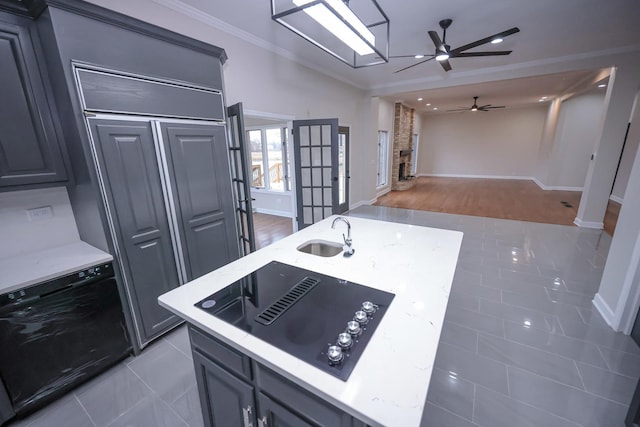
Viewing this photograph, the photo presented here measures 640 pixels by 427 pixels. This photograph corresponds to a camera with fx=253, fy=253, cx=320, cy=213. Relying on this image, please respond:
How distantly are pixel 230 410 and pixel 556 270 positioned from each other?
3.87 m

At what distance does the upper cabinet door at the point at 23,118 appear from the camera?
4.81ft

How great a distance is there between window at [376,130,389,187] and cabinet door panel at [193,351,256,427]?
22.7 ft

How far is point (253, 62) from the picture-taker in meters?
3.24

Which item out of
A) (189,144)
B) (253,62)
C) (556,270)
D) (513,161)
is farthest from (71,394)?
(513,161)

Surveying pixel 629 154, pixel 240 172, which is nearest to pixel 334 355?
pixel 240 172

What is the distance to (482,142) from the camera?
10680 mm

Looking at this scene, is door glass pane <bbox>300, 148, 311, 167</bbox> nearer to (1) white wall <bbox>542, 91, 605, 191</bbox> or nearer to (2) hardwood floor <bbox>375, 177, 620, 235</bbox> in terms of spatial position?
(2) hardwood floor <bbox>375, 177, 620, 235</bbox>

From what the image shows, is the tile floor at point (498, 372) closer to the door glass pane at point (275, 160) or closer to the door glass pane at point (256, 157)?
the door glass pane at point (275, 160)

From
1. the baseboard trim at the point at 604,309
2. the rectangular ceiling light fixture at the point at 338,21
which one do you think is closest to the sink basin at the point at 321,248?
the rectangular ceiling light fixture at the point at 338,21

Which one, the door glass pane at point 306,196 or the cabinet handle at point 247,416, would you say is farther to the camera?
the door glass pane at point 306,196

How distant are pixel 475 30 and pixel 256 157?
15.4ft

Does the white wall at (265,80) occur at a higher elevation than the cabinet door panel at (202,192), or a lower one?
higher

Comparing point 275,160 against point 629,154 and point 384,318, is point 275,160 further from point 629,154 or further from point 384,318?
point 629,154

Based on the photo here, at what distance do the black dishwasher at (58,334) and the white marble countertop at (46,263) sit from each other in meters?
0.04
